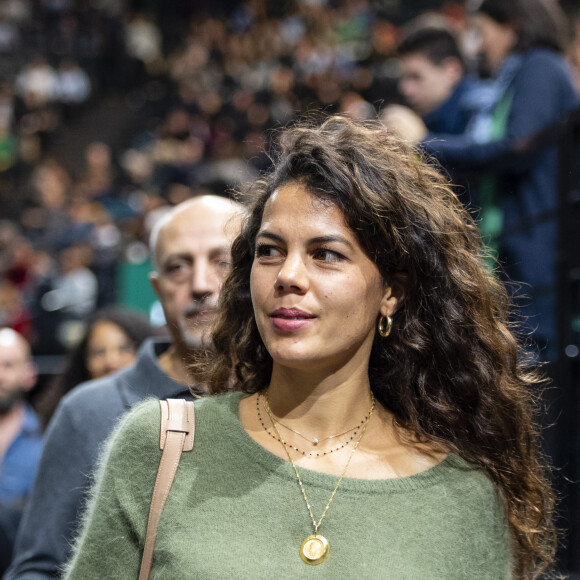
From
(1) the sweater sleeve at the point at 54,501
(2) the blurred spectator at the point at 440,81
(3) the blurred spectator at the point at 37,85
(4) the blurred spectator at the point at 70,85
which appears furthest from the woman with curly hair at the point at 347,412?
(4) the blurred spectator at the point at 70,85

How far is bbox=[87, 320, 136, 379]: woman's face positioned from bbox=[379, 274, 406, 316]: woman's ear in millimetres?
2851

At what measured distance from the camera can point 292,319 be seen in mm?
2094

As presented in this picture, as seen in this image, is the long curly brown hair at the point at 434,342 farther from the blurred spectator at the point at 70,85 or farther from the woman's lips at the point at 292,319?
the blurred spectator at the point at 70,85

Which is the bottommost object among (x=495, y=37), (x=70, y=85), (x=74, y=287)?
(x=74, y=287)

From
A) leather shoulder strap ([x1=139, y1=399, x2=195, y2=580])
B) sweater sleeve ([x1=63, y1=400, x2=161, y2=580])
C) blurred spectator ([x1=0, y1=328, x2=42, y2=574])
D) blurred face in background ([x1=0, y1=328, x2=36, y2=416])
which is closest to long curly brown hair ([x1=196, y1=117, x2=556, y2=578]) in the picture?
leather shoulder strap ([x1=139, y1=399, x2=195, y2=580])

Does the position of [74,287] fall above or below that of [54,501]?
below

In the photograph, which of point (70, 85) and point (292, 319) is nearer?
point (292, 319)

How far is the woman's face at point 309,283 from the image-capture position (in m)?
2.09

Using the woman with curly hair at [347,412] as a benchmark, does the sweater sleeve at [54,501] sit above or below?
below

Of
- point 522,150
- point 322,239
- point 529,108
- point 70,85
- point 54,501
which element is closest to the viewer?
point 322,239

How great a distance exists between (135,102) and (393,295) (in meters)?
13.6

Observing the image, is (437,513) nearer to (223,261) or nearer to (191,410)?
(191,410)

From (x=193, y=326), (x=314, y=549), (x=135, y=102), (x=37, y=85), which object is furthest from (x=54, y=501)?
(x=37, y=85)

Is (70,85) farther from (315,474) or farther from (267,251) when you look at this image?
(315,474)
